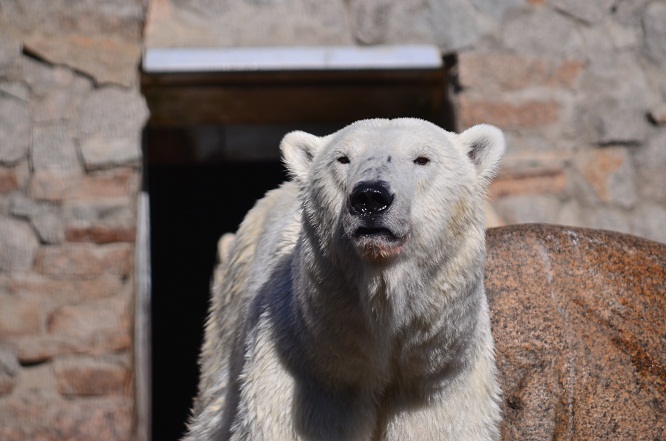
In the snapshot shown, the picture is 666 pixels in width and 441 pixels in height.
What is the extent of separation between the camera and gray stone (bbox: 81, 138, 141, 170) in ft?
14.1

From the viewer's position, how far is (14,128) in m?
4.27

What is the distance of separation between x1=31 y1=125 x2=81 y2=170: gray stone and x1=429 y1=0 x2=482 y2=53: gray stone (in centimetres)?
168

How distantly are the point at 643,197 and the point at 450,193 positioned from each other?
7.91 ft

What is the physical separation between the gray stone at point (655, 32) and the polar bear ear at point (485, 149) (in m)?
2.30

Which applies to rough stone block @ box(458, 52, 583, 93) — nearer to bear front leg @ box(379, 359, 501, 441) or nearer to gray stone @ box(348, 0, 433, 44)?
gray stone @ box(348, 0, 433, 44)

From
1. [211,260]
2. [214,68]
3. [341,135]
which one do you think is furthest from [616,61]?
[211,260]

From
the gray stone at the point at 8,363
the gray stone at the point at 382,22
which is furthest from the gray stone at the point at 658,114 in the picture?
the gray stone at the point at 8,363

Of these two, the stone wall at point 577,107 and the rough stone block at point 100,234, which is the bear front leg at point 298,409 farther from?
the stone wall at point 577,107

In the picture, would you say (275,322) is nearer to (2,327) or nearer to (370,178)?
(370,178)

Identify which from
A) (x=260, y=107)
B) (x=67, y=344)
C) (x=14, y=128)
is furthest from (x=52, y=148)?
(x=260, y=107)

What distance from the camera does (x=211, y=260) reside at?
26.0 feet

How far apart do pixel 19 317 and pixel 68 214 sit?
0.47 meters

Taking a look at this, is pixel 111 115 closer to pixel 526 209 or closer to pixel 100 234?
pixel 100 234

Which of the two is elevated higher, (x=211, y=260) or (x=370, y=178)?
(x=370, y=178)
